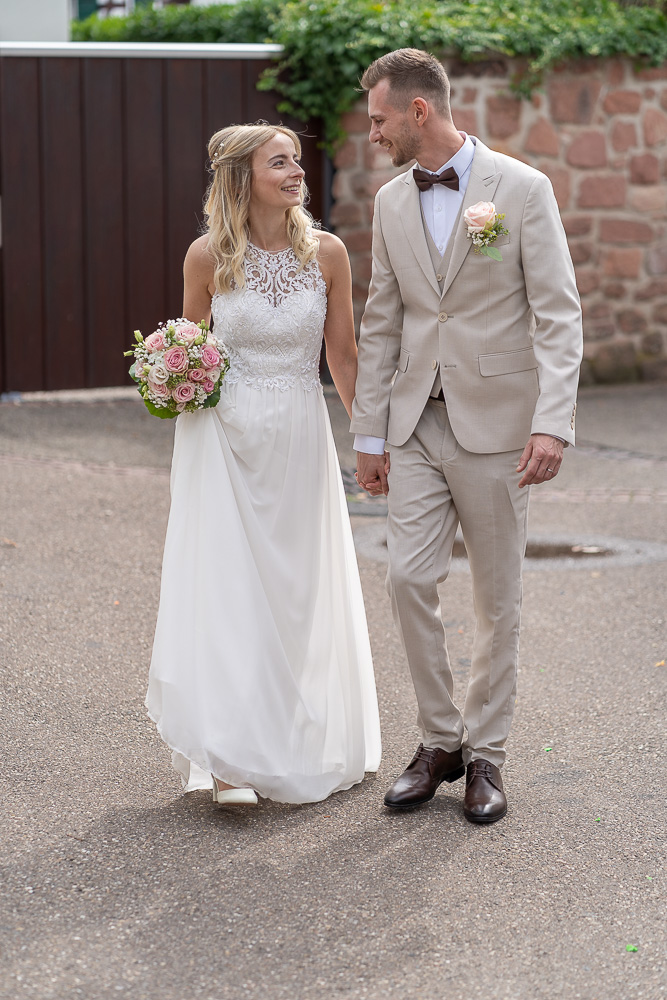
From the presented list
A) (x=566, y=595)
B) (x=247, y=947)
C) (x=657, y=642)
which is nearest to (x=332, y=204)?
(x=566, y=595)

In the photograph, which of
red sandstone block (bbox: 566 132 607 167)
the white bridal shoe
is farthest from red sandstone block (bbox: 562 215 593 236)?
the white bridal shoe

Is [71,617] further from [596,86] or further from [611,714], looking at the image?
[596,86]

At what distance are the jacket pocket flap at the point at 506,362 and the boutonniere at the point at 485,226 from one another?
0.27m

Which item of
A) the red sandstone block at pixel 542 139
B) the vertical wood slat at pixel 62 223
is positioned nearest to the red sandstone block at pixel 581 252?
the red sandstone block at pixel 542 139

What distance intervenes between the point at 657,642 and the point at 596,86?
660cm

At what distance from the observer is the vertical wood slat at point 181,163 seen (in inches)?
380

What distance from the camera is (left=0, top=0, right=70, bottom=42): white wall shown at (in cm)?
1127

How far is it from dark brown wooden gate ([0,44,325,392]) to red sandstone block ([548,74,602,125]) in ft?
6.46

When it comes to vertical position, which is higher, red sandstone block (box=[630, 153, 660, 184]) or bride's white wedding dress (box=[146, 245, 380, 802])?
red sandstone block (box=[630, 153, 660, 184])

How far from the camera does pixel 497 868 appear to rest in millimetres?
3184

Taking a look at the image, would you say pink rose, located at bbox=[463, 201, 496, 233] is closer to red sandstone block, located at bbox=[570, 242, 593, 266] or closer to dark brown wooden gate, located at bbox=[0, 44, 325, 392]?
dark brown wooden gate, located at bbox=[0, 44, 325, 392]

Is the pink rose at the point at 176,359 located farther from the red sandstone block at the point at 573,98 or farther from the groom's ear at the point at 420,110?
the red sandstone block at the point at 573,98

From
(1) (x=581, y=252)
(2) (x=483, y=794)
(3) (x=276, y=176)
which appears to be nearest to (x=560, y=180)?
(1) (x=581, y=252)

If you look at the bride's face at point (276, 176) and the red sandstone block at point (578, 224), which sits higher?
the bride's face at point (276, 176)
